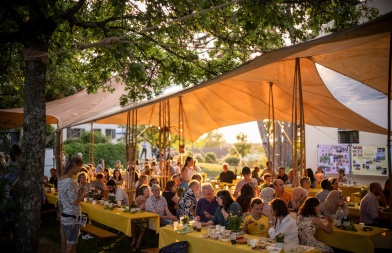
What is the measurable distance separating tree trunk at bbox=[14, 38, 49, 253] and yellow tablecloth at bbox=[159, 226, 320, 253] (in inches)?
77.4

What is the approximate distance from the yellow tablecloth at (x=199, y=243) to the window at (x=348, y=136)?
15.0 metres

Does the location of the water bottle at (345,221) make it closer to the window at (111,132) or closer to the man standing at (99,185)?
the man standing at (99,185)

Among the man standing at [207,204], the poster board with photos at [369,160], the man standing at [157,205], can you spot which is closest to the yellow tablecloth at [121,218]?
the man standing at [157,205]

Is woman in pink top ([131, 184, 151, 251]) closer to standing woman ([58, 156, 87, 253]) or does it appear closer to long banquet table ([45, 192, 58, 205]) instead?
standing woman ([58, 156, 87, 253])

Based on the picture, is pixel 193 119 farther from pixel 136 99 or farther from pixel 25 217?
pixel 25 217

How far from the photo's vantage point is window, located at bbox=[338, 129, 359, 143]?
19547 mm

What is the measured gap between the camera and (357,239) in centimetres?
634

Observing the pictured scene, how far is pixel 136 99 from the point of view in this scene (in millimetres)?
9789

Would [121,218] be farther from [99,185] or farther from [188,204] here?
[99,185]

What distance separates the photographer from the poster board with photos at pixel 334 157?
1900 centimetres

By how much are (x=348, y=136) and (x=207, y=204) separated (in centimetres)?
1431

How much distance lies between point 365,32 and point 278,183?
17.0ft

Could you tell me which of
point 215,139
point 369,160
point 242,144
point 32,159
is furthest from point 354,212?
point 215,139

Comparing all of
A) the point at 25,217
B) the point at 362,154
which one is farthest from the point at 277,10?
the point at 362,154
